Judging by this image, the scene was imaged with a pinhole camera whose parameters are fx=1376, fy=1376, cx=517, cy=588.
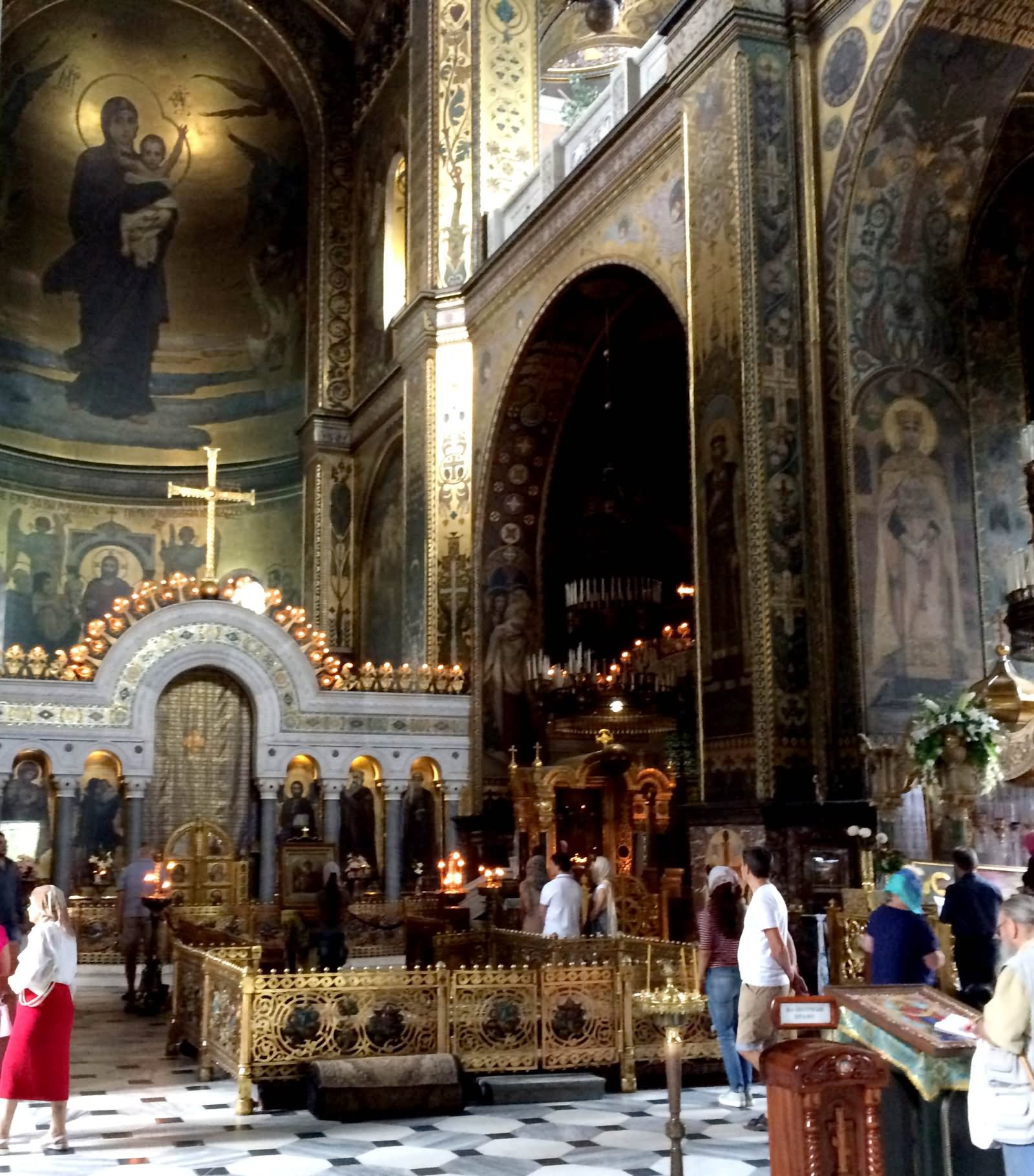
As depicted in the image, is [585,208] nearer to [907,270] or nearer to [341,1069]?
[907,270]

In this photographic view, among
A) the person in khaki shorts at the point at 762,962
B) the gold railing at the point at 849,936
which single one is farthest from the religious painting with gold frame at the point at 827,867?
the person in khaki shorts at the point at 762,962

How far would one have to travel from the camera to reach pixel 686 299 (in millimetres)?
13023

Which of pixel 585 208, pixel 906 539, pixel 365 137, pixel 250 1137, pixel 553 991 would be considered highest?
pixel 365 137

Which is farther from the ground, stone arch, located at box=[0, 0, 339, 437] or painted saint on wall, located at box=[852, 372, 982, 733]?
stone arch, located at box=[0, 0, 339, 437]

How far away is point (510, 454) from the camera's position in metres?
18.6

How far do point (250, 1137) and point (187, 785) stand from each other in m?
11.3

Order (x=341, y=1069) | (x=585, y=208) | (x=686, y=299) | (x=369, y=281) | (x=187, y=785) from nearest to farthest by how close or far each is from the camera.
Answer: (x=341, y=1069) → (x=686, y=299) → (x=585, y=208) → (x=187, y=785) → (x=369, y=281)

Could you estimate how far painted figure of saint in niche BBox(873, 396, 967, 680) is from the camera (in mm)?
11164

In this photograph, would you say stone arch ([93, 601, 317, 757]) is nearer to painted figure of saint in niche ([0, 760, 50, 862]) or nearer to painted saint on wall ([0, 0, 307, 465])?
painted figure of saint in niche ([0, 760, 50, 862])

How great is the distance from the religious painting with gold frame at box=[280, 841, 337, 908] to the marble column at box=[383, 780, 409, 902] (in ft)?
5.37

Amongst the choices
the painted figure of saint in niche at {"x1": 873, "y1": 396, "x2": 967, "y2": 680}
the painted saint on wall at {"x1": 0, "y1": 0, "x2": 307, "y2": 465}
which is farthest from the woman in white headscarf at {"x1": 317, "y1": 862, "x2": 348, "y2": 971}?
the painted saint on wall at {"x1": 0, "y1": 0, "x2": 307, "y2": 465}

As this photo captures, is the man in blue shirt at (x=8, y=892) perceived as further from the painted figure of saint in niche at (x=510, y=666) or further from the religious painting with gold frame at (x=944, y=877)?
the painted figure of saint in niche at (x=510, y=666)

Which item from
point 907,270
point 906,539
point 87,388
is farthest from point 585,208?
point 87,388

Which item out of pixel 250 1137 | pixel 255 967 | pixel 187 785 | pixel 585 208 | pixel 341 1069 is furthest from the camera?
pixel 187 785
